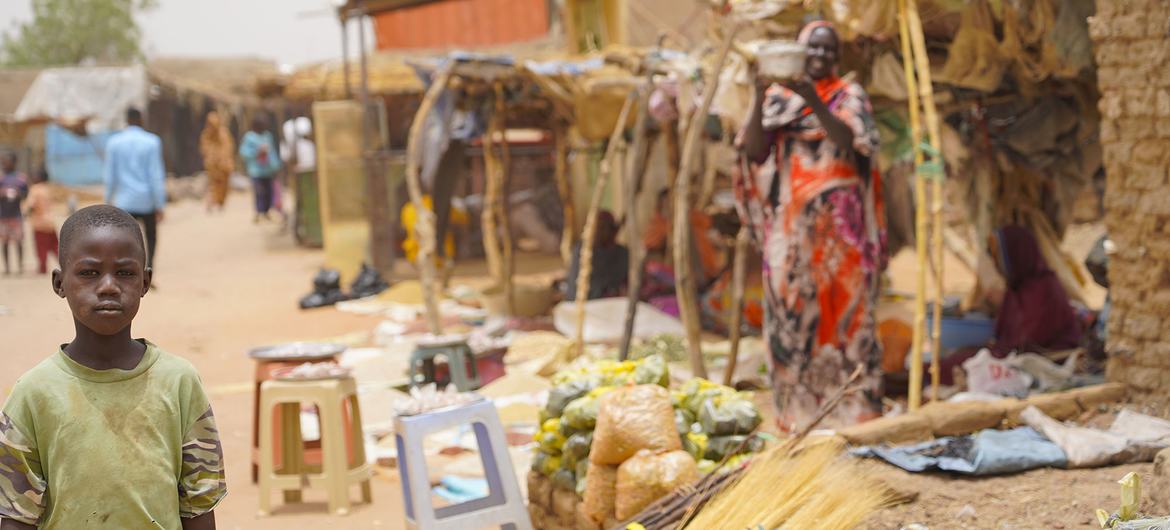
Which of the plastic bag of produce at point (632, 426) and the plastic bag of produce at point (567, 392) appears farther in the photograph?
the plastic bag of produce at point (567, 392)

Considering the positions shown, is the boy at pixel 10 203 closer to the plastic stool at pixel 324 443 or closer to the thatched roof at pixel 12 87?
the plastic stool at pixel 324 443

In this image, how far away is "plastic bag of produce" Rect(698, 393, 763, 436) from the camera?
13.7 feet

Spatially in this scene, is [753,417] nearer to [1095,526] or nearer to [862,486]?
[862,486]

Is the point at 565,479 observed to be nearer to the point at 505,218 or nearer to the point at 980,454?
the point at 980,454

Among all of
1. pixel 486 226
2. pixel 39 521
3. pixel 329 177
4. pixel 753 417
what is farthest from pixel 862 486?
pixel 329 177

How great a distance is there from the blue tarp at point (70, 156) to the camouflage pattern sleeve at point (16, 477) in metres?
24.5

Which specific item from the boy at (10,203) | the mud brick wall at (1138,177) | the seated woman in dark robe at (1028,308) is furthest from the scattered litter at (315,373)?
the boy at (10,203)

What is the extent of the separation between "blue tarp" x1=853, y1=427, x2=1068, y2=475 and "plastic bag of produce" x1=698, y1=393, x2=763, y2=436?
53cm

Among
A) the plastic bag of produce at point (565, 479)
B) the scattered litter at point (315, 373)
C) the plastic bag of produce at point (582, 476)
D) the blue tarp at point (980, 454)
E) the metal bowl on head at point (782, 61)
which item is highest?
the metal bowl on head at point (782, 61)

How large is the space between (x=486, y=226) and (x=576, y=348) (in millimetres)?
3483

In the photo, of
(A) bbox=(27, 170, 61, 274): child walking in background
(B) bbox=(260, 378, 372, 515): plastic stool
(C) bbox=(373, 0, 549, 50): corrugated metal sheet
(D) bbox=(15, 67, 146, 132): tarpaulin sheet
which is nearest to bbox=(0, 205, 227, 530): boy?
(B) bbox=(260, 378, 372, 515): plastic stool

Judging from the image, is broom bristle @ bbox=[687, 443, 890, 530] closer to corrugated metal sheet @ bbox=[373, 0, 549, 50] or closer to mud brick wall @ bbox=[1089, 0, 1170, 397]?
mud brick wall @ bbox=[1089, 0, 1170, 397]

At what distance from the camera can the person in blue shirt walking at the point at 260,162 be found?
18750mm

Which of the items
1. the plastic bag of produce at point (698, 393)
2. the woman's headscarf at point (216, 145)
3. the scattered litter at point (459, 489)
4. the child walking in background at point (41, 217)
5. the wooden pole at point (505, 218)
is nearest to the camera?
the plastic bag of produce at point (698, 393)
